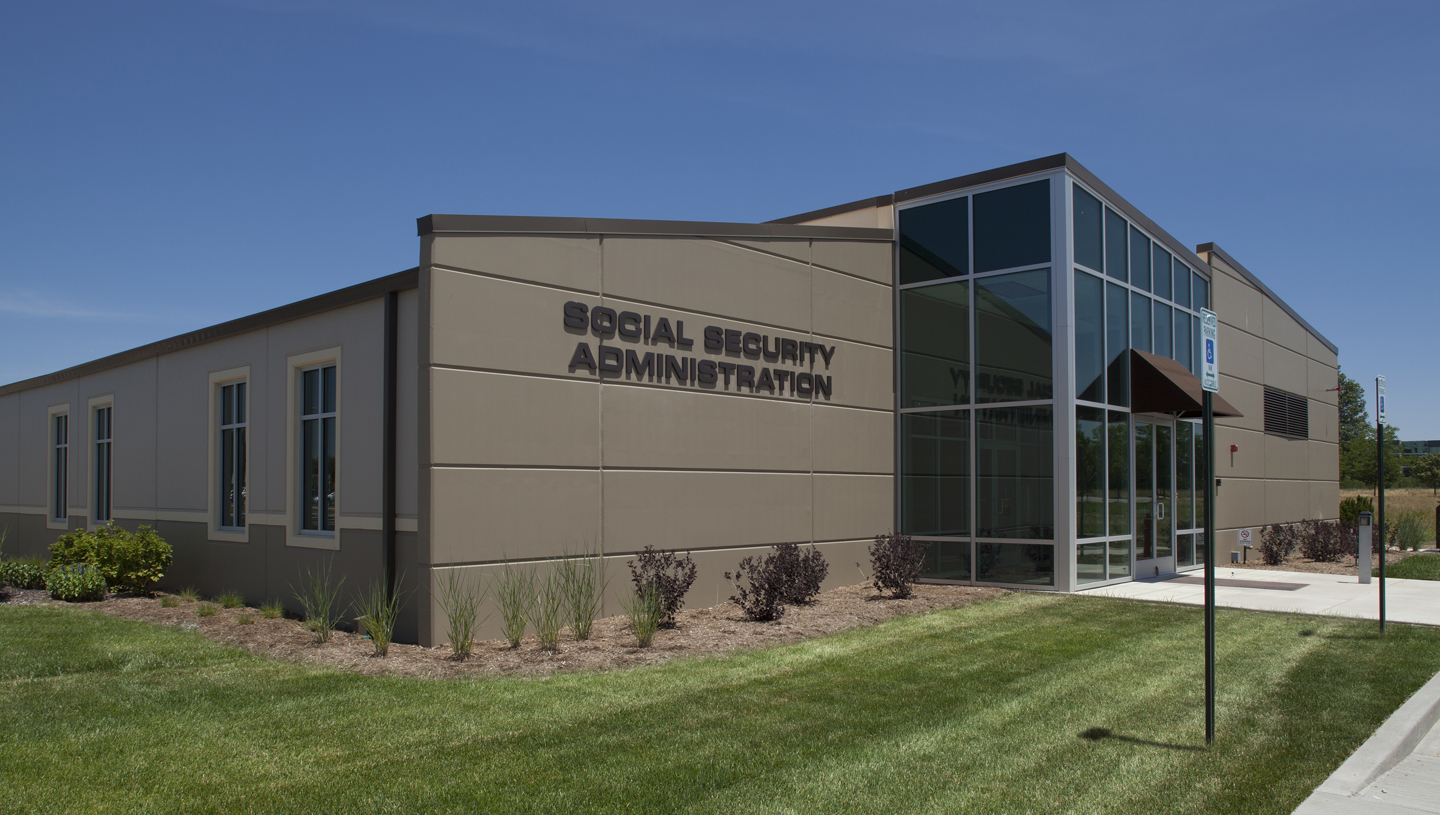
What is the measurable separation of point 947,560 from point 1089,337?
4181mm

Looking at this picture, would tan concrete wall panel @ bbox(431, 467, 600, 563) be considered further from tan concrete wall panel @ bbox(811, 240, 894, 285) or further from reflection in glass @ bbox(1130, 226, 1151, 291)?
reflection in glass @ bbox(1130, 226, 1151, 291)

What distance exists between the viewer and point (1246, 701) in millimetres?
7543

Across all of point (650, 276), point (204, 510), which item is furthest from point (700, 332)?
point (204, 510)

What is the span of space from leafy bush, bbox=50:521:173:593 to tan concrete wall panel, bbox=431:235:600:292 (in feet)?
26.0

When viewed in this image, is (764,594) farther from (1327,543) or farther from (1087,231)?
(1327,543)

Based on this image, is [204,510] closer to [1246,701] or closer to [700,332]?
[700,332]

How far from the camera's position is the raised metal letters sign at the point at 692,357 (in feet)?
38.1

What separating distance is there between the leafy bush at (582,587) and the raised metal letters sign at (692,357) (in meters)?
2.23

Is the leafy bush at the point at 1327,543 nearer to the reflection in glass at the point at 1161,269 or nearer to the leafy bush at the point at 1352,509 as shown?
the leafy bush at the point at 1352,509

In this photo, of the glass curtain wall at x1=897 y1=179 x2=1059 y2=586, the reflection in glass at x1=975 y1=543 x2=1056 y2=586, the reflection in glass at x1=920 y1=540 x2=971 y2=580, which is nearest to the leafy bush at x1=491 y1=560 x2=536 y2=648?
the reflection in glass at x1=920 y1=540 x2=971 y2=580

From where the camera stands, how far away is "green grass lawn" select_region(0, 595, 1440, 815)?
17.5 feet

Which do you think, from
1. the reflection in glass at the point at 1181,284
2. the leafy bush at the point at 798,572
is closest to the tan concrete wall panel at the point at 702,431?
the leafy bush at the point at 798,572

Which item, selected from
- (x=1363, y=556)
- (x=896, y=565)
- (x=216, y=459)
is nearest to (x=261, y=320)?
(x=216, y=459)

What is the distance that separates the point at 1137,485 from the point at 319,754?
45.5 feet
